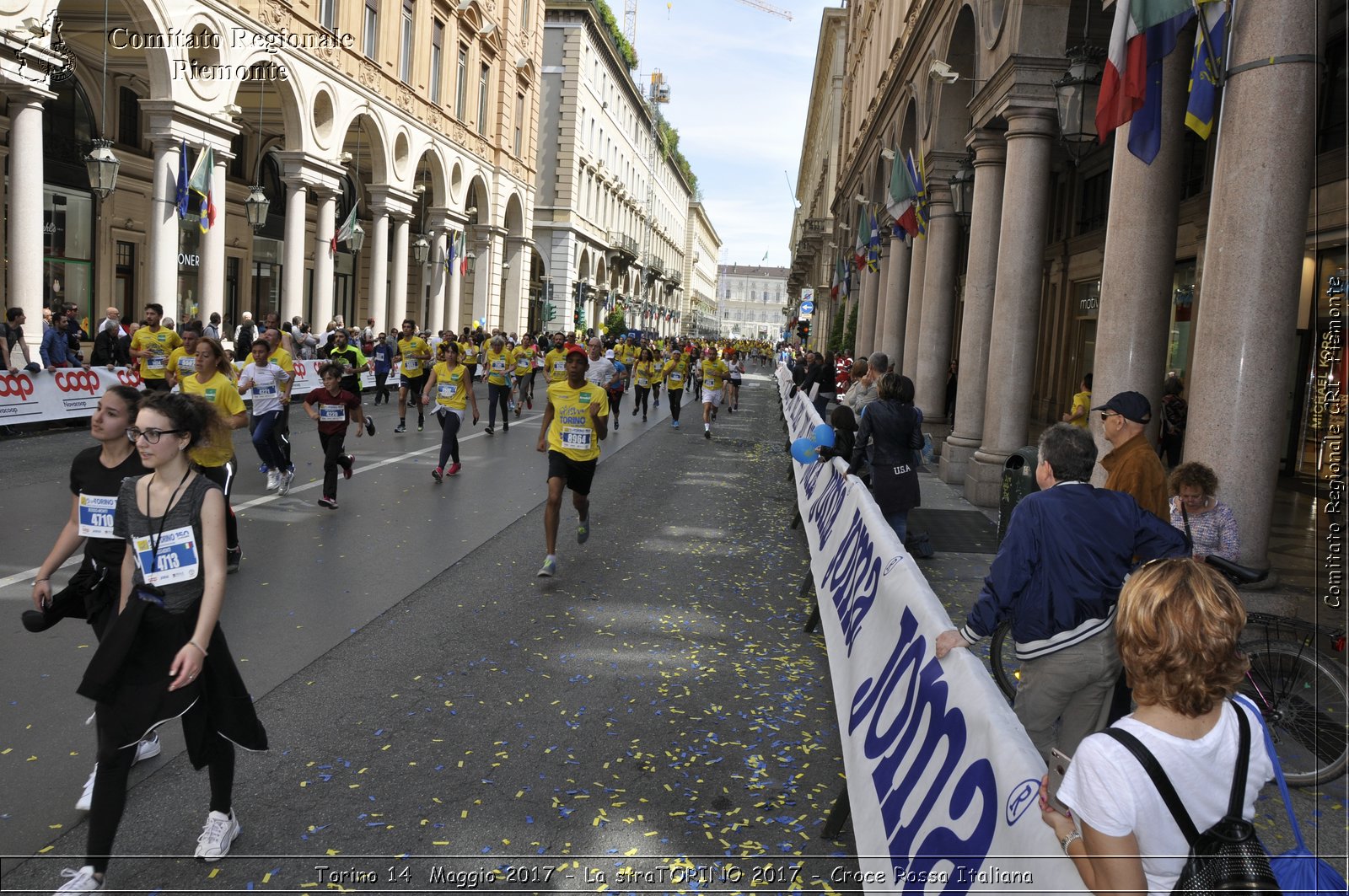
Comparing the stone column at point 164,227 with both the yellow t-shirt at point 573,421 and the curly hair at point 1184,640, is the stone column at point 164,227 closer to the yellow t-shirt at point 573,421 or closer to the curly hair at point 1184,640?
the yellow t-shirt at point 573,421

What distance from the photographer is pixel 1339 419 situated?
352 inches

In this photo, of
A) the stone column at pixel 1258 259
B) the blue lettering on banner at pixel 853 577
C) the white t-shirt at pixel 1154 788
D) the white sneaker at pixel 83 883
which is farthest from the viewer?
the stone column at pixel 1258 259

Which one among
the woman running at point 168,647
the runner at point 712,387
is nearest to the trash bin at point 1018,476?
the woman running at point 168,647

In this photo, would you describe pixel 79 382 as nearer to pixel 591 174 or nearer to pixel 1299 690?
pixel 1299 690

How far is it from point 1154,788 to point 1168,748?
101mm

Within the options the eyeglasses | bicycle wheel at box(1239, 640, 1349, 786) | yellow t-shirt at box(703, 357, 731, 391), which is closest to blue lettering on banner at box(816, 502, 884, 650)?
bicycle wheel at box(1239, 640, 1349, 786)

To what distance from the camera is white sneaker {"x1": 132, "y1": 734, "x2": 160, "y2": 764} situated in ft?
15.4

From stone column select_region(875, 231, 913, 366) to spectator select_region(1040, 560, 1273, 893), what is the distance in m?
21.0

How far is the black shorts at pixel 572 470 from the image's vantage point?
351 inches

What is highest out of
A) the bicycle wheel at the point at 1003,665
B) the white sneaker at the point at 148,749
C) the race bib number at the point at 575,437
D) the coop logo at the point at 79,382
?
the race bib number at the point at 575,437

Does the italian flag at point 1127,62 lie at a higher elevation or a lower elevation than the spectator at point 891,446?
higher

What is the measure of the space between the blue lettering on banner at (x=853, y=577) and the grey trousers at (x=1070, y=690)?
0.95 metres

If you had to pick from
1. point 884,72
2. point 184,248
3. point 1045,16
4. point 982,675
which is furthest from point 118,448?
point 184,248

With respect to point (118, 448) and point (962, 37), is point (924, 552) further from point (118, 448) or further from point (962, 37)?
point (962, 37)
